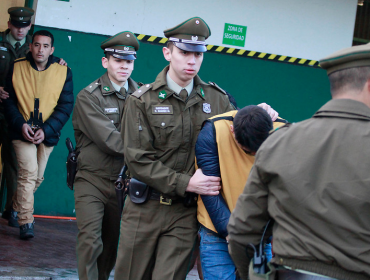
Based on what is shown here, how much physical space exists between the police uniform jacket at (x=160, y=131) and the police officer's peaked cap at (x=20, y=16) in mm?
3369

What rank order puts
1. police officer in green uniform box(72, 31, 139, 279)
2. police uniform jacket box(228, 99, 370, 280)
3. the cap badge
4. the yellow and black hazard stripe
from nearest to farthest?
police uniform jacket box(228, 99, 370, 280), the cap badge, police officer in green uniform box(72, 31, 139, 279), the yellow and black hazard stripe

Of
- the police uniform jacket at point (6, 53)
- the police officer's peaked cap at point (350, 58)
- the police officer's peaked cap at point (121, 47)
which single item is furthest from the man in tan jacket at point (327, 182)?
the police uniform jacket at point (6, 53)

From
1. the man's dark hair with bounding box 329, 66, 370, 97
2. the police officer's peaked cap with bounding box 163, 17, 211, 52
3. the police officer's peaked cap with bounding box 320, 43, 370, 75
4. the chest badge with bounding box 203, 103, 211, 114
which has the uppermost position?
the police officer's peaked cap with bounding box 163, 17, 211, 52

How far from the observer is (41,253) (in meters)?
5.60

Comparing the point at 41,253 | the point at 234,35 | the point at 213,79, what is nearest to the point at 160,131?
the point at 41,253

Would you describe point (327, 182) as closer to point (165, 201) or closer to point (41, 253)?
point (165, 201)

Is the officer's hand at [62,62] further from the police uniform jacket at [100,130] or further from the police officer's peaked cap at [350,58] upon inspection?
the police officer's peaked cap at [350,58]

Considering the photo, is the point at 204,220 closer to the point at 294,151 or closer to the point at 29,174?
the point at 294,151

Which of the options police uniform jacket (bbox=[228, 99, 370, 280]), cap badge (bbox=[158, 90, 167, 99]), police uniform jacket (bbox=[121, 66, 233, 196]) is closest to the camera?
police uniform jacket (bbox=[228, 99, 370, 280])

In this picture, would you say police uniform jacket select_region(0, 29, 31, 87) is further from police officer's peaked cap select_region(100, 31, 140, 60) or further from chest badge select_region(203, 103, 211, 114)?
chest badge select_region(203, 103, 211, 114)

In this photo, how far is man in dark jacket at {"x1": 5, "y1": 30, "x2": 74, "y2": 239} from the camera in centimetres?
596

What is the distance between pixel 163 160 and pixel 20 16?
3.74m

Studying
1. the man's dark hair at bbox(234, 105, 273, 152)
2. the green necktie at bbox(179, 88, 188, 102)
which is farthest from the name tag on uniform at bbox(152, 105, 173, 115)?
the man's dark hair at bbox(234, 105, 273, 152)

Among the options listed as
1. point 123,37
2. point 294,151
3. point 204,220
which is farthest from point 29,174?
point 294,151
